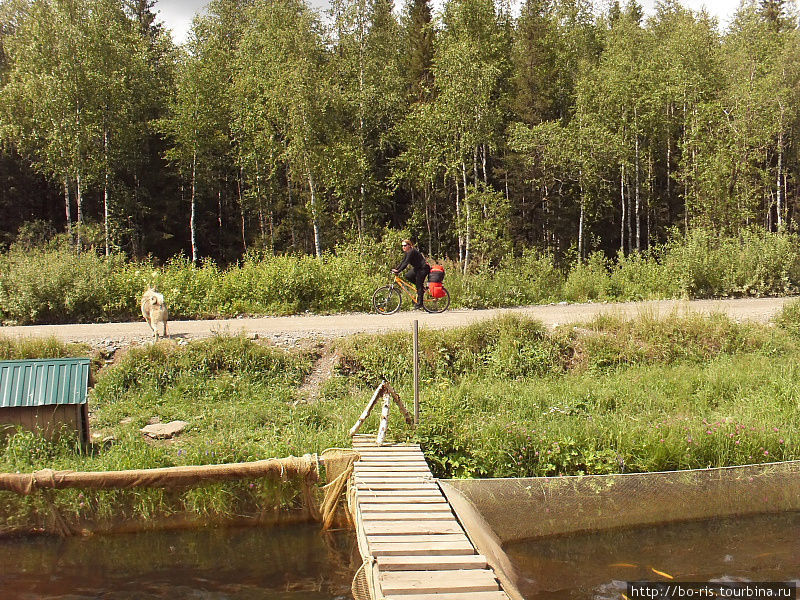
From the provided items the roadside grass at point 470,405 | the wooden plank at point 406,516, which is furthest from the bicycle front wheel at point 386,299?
the wooden plank at point 406,516

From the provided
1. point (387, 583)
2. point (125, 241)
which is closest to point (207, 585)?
point (387, 583)

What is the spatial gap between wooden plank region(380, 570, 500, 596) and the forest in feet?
68.4

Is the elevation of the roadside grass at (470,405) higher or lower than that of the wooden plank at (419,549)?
higher

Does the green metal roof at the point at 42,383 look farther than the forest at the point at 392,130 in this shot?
No

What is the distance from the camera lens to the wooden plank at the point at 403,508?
6520 millimetres

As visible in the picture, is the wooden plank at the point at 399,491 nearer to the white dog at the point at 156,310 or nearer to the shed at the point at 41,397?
the shed at the point at 41,397

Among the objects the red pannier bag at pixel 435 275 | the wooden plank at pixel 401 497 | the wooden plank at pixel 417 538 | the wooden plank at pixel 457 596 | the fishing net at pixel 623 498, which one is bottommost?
the fishing net at pixel 623 498

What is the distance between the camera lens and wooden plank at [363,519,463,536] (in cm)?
602

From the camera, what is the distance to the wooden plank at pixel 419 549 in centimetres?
562

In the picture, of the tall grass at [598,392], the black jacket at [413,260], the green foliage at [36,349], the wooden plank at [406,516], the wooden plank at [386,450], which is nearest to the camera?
the wooden plank at [406,516]

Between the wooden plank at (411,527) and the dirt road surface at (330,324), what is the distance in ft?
21.5

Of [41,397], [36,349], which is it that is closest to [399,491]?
[41,397]

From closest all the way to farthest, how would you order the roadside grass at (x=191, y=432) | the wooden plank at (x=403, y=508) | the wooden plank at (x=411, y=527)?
the wooden plank at (x=411, y=527) < the wooden plank at (x=403, y=508) < the roadside grass at (x=191, y=432)

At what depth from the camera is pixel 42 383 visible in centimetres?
872
